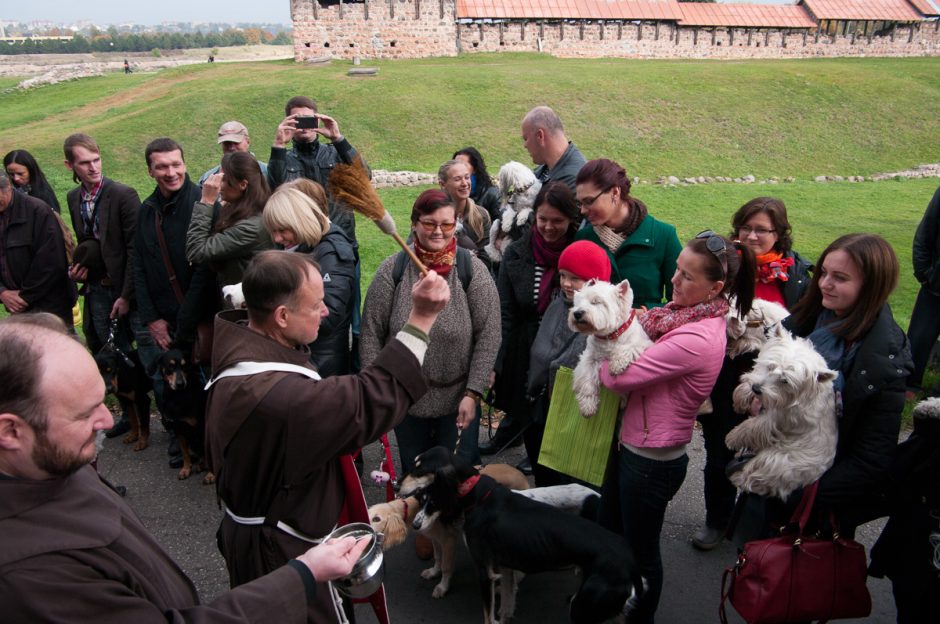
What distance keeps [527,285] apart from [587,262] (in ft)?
2.66

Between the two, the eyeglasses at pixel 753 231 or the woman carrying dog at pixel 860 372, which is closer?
the woman carrying dog at pixel 860 372

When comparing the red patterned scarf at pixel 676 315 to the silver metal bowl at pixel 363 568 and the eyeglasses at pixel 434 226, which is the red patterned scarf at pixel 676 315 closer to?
the eyeglasses at pixel 434 226

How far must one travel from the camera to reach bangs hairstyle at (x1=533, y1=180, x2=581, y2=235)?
3990mm

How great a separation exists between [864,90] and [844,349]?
116ft

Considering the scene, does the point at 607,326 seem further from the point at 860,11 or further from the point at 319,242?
the point at 860,11

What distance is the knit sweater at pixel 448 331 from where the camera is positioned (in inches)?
145

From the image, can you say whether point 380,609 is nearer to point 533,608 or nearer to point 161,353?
point 533,608

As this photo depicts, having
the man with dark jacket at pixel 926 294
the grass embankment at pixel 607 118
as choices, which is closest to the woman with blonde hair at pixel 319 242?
the man with dark jacket at pixel 926 294

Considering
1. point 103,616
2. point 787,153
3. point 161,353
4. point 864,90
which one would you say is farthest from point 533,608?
point 864,90

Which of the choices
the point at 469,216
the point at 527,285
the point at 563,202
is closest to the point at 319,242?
the point at 527,285

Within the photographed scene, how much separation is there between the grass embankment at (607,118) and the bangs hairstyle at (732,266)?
1266cm

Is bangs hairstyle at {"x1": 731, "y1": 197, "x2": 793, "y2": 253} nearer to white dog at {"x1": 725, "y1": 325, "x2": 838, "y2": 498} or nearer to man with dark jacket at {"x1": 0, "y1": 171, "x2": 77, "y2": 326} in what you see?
white dog at {"x1": 725, "y1": 325, "x2": 838, "y2": 498}

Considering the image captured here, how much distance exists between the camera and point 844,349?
280 cm

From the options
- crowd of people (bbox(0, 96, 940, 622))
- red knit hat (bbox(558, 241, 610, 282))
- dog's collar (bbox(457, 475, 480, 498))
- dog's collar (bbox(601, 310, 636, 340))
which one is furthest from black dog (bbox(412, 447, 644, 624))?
red knit hat (bbox(558, 241, 610, 282))
